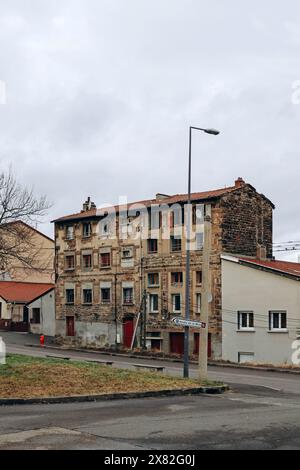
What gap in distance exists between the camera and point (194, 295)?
153 feet

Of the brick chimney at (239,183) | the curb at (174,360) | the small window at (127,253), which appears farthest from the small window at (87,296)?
the brick chimney at (239,183)

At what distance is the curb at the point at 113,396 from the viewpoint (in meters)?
16.0

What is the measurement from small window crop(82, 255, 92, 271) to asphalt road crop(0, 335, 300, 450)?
37.3 meters

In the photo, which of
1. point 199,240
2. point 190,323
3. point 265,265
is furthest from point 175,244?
point 190,323

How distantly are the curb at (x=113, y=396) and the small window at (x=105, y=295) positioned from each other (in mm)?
32133

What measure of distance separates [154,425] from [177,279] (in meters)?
35.5

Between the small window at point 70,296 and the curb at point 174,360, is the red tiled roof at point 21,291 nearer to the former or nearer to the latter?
the small window at point 70,296

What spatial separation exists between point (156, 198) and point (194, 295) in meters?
9.50

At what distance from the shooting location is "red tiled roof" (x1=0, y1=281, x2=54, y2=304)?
67.8m

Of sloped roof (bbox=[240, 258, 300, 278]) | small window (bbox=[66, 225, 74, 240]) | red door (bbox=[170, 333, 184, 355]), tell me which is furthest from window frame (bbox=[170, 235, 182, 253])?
small window (bbox=[66, 225, 74, 240])

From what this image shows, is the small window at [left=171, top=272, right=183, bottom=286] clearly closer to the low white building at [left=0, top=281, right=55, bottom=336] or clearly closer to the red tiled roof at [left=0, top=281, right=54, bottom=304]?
the low white building at [left=0, top=281, right=55, bottom=336]

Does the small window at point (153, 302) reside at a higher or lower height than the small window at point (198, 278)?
lower

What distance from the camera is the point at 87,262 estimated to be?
5553 centimetres
